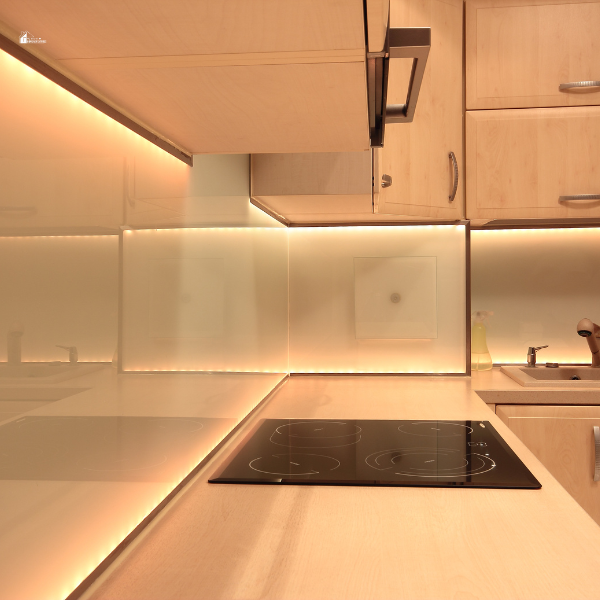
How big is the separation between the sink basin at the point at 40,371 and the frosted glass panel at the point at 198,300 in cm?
16

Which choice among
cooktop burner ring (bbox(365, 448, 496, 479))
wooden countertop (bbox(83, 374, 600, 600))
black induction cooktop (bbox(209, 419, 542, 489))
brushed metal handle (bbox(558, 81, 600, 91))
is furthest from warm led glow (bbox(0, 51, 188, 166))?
brushed metal handle (bbox(558, 81, 600, 91))

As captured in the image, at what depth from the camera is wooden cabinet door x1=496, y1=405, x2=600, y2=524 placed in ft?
6.35

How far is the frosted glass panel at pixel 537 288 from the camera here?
8.11 ft

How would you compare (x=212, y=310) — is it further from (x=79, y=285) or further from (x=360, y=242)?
(x=360, y=242)

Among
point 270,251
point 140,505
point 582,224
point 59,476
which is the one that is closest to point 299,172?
point 270,251

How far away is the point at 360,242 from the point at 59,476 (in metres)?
1.89

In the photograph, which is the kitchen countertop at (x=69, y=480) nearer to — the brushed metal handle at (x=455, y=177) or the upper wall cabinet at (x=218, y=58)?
the upper wall cabinet at (x=218, y=58)

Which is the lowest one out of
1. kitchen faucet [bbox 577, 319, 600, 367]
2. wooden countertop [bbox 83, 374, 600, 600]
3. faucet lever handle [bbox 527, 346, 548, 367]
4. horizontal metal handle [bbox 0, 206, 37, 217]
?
wooden countertop [bbox 83, 374, 600, 600]

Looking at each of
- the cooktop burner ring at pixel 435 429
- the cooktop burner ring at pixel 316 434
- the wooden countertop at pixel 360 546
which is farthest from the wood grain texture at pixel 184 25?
the cooktop burner ring at pixel 435 429

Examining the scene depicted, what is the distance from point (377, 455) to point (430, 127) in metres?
1.29

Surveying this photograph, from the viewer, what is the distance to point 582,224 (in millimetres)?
2434

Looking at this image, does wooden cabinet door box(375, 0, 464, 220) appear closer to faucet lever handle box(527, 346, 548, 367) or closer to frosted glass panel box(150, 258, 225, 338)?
faucet lever handle box(527, 346, 548, 367)

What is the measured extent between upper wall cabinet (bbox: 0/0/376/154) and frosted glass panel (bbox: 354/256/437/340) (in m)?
1.43

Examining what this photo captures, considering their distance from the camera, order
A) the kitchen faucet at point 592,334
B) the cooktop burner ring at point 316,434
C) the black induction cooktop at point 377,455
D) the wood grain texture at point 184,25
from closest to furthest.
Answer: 1. the wood grain texture at point 184,25
2. the black induction cooktop at point 377,455
3. the cooktop burner ring at point 316,434
4. the kitchen faucet at point 592,334
